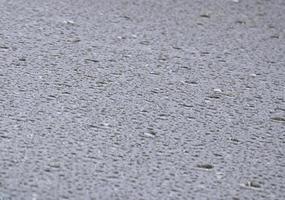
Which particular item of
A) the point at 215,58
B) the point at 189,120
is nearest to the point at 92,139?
the point at 189,120

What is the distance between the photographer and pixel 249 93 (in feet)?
10.3

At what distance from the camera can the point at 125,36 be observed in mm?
3711

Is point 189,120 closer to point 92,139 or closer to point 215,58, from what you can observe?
point 92,139

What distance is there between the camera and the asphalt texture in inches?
91.4

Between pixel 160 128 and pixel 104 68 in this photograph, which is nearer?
pixel 160 128

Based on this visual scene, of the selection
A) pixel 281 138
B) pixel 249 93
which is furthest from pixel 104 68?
pixel 281 138

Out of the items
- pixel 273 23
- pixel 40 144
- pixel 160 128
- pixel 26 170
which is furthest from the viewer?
pixel 273 23

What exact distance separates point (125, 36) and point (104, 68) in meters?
0.49

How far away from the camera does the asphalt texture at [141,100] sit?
2320 millimetres

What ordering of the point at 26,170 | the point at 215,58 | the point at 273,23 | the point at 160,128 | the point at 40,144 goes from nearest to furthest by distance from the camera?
1. the point at 26,170
2. the point at 40,144
3. the point at 160,128
4. the point at 215,58
5. the point at 273,23

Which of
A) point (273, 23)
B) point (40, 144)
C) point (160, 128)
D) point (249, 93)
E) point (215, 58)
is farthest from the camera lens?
point (273, 23)

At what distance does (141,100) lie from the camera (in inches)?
117

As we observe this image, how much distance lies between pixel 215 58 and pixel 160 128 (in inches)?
36.4

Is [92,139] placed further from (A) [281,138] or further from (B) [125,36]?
(B) [125,36]
